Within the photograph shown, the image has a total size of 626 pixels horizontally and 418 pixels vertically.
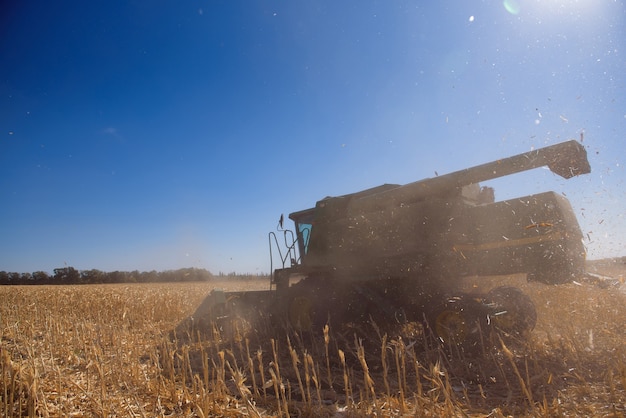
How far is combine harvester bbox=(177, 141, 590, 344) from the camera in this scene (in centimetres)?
438

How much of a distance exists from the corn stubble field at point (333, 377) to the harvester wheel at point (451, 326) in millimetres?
209

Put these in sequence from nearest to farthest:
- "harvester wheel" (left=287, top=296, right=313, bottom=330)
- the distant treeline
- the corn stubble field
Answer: the corn stubble field, "harvester wheel" (left=287, top=296, right=313, bottom=330), the distant treeline

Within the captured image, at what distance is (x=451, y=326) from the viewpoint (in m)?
4.56

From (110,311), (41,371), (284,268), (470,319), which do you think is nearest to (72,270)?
(110,311)

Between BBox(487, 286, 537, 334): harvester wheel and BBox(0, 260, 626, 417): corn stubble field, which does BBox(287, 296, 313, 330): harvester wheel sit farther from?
BBox(487, 286, 537, 334): harvester wheel

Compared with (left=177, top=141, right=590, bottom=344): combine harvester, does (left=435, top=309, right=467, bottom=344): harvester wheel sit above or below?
below

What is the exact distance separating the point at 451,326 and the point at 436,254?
1078 millimetres

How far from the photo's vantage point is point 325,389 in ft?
12.1

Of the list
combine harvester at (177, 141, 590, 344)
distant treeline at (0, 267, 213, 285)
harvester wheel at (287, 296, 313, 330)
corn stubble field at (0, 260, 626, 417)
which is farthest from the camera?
distant treeline at (0, 267, 213, 285)

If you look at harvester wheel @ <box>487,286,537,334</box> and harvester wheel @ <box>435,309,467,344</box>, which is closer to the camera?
harvester wheel @ <box>435,309,467,344</box>

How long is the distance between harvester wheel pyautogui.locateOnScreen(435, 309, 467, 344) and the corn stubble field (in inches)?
8.2

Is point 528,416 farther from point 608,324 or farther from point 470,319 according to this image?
point 608,324

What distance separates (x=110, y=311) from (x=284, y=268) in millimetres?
5305

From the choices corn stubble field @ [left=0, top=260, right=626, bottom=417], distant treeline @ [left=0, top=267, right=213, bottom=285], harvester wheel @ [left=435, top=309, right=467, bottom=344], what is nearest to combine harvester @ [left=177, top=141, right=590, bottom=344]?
harvester wheel @ [left=435, top=309, right=467, bottom=344]
